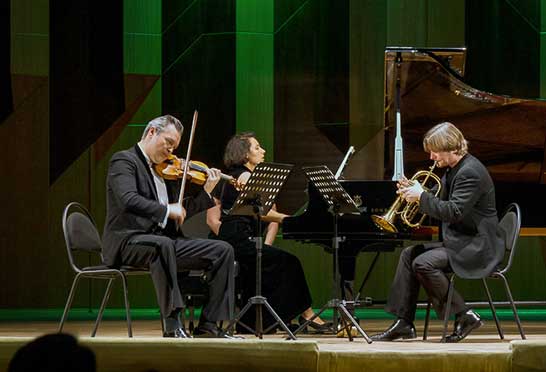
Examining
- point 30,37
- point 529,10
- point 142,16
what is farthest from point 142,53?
point 529,10

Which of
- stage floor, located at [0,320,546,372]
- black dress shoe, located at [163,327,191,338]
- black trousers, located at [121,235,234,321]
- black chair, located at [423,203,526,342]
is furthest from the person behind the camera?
black chair, located at [423,203,526,342]

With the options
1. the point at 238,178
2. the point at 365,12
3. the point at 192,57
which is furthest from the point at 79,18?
the point at 238,178

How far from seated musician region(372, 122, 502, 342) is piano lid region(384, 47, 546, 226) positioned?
0.92 metres

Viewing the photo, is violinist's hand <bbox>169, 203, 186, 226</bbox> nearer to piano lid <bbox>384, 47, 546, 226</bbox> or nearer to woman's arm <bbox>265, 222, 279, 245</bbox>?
woman's arm <bbox>265, 222, 279, 245</bbox>

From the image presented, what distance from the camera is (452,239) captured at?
16.8 ft

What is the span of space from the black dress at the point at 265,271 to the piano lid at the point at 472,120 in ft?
2.78

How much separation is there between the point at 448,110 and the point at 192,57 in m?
2.94

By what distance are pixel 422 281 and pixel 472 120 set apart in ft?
5.21

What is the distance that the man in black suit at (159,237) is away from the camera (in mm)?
4793

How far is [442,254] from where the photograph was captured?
5.11m

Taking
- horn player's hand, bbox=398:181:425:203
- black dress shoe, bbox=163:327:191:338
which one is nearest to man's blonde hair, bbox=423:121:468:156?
horn player's hand, bbox=398:181:425:203

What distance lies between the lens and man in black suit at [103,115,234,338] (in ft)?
15.7

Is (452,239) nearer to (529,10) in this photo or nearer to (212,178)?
(212,178)

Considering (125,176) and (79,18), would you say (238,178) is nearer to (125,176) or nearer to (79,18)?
(125,176)
